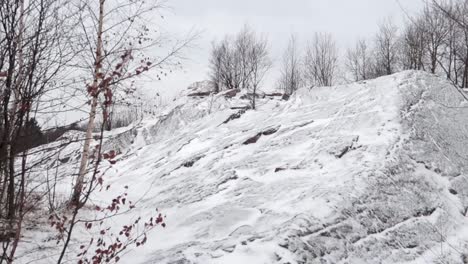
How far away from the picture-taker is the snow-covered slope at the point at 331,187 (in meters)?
4.93

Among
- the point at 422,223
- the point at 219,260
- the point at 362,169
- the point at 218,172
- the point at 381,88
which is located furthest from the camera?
the point at 381,88

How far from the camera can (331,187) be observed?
607 centimetres

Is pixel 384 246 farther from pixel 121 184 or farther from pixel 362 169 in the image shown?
pixel 121 184

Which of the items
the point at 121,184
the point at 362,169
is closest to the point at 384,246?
the point at 362,169

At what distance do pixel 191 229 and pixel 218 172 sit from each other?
3.08 meters

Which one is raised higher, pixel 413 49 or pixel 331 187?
pixel 413 49

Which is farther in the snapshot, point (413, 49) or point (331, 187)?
point (413, 49)

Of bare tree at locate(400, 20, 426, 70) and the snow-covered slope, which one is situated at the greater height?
bare tree at locate(400, 20, 426, 70)

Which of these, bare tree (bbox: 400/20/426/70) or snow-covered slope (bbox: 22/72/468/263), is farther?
bare tree (bbox: 400/20/426/70)

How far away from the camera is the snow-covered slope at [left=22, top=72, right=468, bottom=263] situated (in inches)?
194

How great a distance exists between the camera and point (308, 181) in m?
6.64

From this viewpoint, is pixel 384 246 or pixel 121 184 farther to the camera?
pixel 121 184

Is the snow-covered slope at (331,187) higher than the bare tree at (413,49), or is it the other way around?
the bare tree at (413,49)

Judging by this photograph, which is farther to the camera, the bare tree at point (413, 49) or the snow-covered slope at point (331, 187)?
the bare tree at point (413, 49)
